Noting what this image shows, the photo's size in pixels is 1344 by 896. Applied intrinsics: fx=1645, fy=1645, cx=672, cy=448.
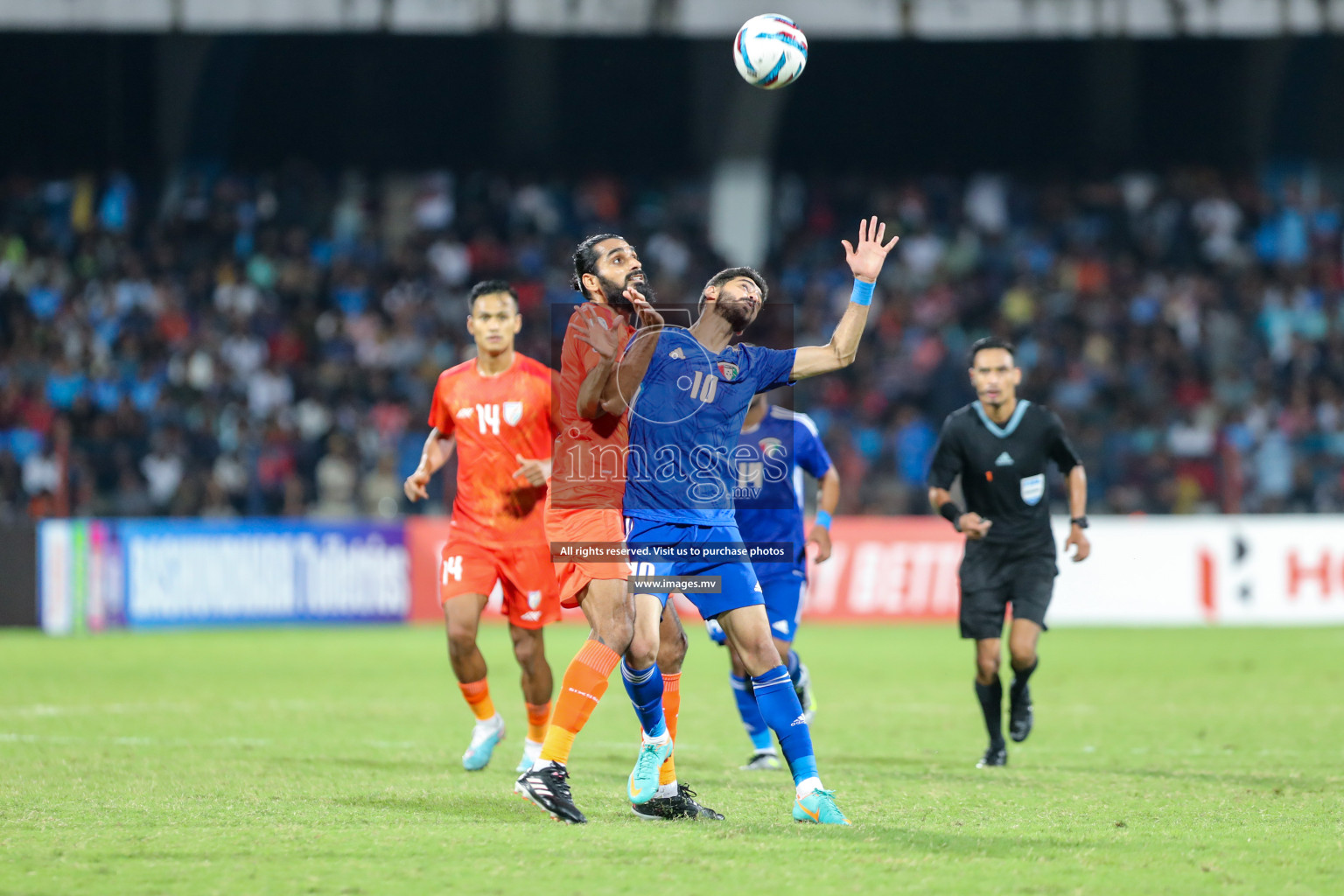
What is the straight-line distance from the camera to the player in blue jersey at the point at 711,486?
6785mm

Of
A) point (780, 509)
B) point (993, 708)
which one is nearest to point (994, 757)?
point (993, 708)

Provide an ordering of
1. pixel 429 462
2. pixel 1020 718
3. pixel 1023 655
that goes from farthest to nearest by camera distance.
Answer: pixel 1020 718, pixel 1023 655, pixel 429 462

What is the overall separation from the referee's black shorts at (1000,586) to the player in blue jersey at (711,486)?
2.85 metres

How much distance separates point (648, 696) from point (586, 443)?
57.0 inches

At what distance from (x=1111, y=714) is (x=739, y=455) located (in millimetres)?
3751

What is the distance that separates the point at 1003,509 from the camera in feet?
31.9

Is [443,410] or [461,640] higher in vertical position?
[443,410]

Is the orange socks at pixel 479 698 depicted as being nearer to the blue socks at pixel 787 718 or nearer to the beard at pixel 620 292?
the blue socks at pixel 787 718

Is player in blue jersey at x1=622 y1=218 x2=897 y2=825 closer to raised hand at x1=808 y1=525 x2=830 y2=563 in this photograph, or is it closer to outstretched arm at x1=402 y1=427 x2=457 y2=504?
outstretched arm at x1=402 y1=427 x2=457 y2=504

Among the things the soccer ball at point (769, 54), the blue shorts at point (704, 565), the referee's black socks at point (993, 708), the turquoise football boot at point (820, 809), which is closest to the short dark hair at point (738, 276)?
the blue shorts at point (704, 565)

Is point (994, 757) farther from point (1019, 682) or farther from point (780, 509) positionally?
point (780, 509)

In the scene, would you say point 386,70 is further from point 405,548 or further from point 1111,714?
point 1111,714

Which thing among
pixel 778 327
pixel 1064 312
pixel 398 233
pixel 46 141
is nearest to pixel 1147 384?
pixel 1064 312

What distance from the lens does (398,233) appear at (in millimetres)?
28828
